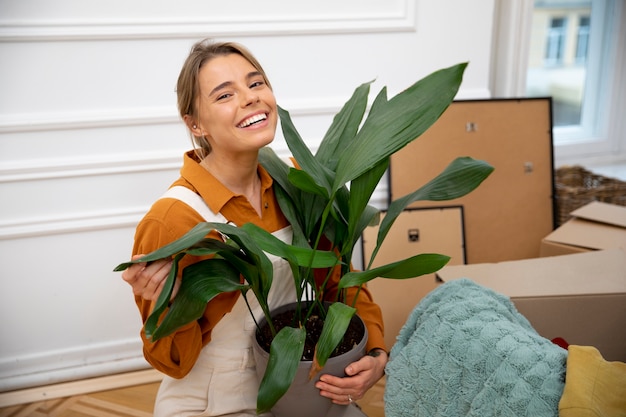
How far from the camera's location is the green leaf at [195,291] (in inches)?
32.2

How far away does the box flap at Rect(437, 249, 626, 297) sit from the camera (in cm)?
129

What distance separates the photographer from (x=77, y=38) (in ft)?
5.42

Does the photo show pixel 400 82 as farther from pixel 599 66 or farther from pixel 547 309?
pixel 599 66

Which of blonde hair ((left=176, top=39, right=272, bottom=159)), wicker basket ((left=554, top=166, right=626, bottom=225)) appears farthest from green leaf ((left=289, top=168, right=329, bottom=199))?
wicker basket ((left=554, top=166, right=626, bottom=225))

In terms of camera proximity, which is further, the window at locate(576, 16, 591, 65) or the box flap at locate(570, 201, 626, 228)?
the window at locate(576, 16, 591, 65)

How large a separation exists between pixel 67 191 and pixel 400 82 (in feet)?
3.98

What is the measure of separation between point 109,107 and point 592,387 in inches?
61.2

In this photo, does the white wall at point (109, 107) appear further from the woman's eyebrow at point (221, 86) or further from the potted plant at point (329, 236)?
the potted plant at point (329, 236)

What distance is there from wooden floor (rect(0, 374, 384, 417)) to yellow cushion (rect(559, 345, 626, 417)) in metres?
1.08

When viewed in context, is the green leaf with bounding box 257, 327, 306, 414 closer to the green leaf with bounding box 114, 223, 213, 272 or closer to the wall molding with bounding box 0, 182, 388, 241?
the green leaf with bounding box 114, 223, 213, 272

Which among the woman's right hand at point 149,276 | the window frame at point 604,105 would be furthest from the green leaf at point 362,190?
the window frame at point 604,105

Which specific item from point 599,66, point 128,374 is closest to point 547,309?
point 128,374

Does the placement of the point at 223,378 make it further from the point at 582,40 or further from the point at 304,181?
the point at 582,40

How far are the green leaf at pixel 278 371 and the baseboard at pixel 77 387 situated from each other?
1208 millimetres
